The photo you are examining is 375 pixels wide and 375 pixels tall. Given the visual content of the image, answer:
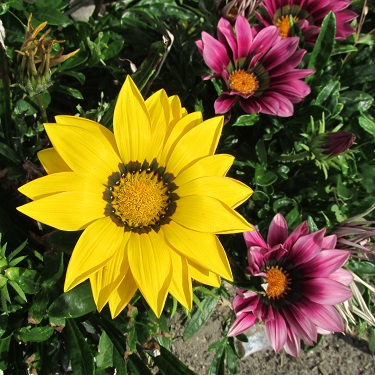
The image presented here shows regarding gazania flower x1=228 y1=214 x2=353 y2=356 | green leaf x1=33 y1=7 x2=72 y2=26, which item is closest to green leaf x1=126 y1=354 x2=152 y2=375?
gazania flower x1=228 y1=214 x2=353 y2=356

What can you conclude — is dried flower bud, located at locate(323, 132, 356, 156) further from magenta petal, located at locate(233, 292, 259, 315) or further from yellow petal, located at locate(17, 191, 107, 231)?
yellow petal, located at locate(17, 191, 107, 231)

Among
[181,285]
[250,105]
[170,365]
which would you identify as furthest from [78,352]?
[250,105]

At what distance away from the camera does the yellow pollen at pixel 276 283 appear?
158 cm

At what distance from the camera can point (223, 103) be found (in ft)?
5.11

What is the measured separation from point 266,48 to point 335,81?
0.36 metres

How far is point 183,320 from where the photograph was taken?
2.02 metres

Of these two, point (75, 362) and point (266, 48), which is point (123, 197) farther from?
point (266, 48)

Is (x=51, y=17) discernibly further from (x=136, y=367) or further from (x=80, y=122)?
(x=136, y=367)

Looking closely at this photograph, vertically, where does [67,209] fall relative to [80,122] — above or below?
below

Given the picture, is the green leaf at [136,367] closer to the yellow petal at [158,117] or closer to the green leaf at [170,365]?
the green leaf at [170,365]

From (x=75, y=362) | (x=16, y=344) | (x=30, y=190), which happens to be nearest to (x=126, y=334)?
(x=75, y=362)

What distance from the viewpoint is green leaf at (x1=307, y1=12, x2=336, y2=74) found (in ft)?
5.86

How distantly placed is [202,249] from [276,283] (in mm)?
456

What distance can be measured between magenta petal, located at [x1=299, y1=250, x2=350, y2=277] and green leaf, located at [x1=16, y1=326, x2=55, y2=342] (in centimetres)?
80
